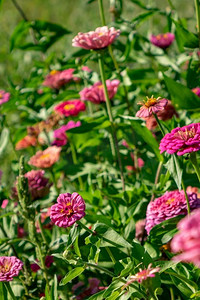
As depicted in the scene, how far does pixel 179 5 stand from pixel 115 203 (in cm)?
226

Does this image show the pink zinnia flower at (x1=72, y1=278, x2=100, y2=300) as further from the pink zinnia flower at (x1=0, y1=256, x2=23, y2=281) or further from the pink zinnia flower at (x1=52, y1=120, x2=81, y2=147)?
the pink zinnia flower at (x1=52, y1=120, x2=81, y2=147)

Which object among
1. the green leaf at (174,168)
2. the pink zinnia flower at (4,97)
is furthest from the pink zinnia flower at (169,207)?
the pink zinnia flower at (4,97)

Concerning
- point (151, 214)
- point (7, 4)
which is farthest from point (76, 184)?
point (7, 4)

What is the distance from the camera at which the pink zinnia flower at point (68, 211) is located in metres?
0.78

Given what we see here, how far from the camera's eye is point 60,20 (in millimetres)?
4145

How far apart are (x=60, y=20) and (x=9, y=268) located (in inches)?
138

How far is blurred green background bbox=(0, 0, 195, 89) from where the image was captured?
2723mm

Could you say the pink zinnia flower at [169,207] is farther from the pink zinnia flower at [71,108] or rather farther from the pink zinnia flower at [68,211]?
the pink zinnia flower at [71,108]

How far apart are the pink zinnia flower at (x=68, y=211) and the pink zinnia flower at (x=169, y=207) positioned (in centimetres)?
21

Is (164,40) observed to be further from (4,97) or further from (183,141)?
(183,141)

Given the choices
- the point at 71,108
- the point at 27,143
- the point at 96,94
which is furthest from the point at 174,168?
the point at 27,143

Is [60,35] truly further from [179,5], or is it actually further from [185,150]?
[179,5]

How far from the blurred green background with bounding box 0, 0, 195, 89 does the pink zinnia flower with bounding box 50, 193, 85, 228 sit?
3.06 feet

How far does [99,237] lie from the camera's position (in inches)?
33.7
